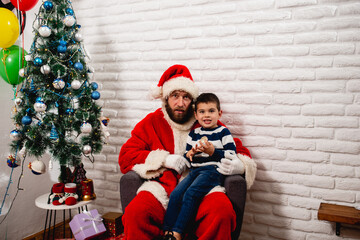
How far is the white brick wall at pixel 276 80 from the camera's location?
2.05 m

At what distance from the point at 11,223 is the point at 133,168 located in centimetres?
127

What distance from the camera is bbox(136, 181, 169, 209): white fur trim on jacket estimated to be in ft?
6.24

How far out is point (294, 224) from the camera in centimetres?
223

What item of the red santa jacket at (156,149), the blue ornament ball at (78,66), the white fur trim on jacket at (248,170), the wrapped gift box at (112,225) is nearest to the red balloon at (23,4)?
the blue ornament ball at (78,66)

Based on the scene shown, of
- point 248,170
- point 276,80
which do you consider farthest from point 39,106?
point 276,80

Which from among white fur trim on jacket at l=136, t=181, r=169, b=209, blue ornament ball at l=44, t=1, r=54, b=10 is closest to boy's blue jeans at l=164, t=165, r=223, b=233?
white fur trim on jacket at l=136, t=181, r=169, b=209

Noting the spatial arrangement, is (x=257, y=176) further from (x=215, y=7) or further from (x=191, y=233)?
(x=215, y=7)

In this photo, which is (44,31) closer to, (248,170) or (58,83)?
(58,83)

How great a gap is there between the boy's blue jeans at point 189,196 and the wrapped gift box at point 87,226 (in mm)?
875

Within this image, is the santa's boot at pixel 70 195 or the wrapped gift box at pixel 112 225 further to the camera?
the wrapped gift box at pixel 112 225

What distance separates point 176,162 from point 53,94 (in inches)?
42.0

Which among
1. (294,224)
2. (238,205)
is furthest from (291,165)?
(238,205)

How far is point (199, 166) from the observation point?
6.54 ft

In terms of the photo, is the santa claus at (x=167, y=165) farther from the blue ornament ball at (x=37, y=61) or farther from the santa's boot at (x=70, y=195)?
the blue ornament ball at (x=37, y=61)
